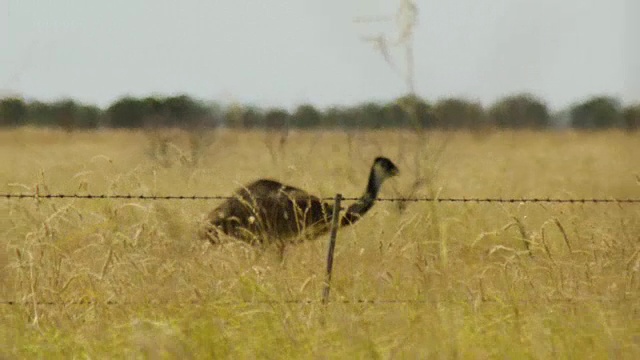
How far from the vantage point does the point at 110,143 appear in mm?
44438

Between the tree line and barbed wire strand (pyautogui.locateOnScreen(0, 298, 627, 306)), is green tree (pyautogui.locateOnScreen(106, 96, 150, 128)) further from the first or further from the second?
barbed wire strand (pyautogui.locateOnScreen(0, 298, 627, 306))

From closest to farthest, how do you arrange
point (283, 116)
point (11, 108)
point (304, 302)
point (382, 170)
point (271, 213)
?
1. point (304, 302)
2. point (271, 213)
3. point (382, 170)
4. point (11, 108)
5. point (283, 116)

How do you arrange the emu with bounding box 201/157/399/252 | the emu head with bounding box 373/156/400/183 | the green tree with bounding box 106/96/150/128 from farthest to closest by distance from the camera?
the green tree with bounding box 106/96/150/128, the emu head with bounding box 373/156/400/183, the emu with bounding box 201/157/399/252

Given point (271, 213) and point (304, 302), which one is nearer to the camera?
point (304, 302)

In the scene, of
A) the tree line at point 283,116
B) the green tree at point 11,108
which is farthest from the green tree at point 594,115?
the green tree at point 11,108

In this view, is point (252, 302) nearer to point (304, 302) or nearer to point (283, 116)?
point (304, 302)

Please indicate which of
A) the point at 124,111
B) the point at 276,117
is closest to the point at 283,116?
the point at 276,117

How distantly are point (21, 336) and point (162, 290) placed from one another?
75 centimetres

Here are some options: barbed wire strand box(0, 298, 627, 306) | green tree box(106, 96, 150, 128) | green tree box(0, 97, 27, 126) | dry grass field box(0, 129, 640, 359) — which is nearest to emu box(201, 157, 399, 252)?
dry grass field box(0, 129, 640, 359)

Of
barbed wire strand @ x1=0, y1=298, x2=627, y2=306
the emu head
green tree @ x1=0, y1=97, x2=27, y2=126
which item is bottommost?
barbed wire strand @ x1=0, y1=298, x2=627, y2=306

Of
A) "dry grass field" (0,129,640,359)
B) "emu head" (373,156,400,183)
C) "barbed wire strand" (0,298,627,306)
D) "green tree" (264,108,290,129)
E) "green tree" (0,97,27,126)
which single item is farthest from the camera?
"green tree" (264,108,290,129)

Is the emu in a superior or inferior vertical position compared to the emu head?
inferior

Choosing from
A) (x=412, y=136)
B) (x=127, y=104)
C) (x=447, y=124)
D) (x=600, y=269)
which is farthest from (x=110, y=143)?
(x=600, y=269)

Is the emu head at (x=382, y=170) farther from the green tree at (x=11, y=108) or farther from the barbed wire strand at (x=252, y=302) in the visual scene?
the barbed wire strand at (x=252, y=302)
